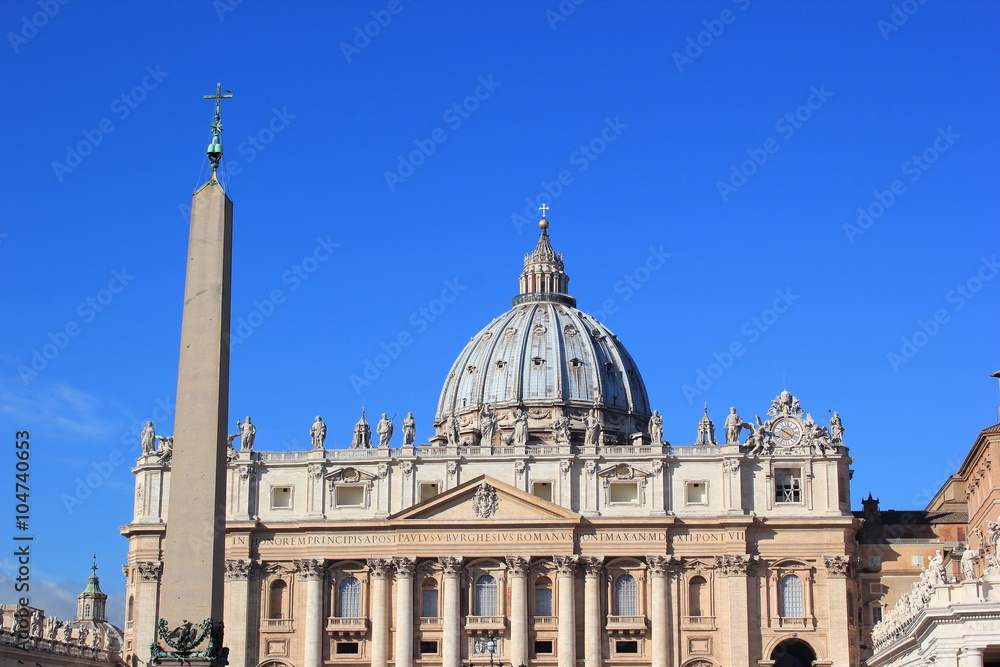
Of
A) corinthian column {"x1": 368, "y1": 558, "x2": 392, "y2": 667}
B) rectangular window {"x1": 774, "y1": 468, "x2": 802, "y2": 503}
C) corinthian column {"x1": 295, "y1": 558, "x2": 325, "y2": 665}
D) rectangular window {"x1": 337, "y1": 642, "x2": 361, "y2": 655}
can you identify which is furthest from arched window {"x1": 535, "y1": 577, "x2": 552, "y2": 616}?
rectangular window {"x1": 774, "y1": 468, "x2": 802, "y2": 503}

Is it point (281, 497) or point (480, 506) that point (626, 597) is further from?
point (281, 497)

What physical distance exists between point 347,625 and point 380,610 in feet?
6.75

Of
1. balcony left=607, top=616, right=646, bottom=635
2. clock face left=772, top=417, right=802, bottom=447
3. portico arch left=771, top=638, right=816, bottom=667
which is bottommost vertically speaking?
portico arch left=771, top=638, right=816, bottom=667

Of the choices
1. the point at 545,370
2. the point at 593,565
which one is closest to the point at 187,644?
the point at 593,565

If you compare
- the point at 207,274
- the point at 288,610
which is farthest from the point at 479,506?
the point at 207,274

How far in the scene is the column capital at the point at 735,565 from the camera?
8400 cm

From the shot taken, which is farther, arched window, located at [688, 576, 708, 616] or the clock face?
the clock face

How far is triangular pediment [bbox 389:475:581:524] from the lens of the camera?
85250 mm

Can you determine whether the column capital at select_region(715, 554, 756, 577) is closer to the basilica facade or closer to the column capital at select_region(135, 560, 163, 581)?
the basilica facade

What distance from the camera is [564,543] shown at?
84.9m

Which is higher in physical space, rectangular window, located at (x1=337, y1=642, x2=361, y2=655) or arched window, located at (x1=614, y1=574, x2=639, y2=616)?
arched window, located at (x1=614, y1=574, x2=639, y2=616)

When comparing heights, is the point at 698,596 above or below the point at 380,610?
above

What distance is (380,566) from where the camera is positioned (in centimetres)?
8569

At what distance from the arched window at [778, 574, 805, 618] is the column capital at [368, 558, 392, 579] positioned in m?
21.6
